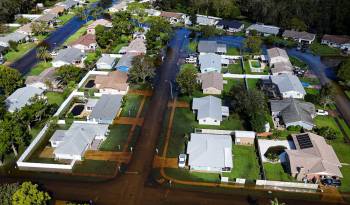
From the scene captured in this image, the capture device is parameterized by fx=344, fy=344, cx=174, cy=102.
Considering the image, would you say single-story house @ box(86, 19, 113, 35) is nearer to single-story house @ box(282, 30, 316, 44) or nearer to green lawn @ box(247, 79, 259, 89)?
green lawn @ box(247, 79, 259, 89)

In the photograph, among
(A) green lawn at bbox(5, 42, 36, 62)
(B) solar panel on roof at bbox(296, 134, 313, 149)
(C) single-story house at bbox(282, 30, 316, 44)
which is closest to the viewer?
(B) solar panel on roof at bbox(296, 134, 313, 149)

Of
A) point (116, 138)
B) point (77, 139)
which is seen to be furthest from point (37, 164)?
point (116, 138)

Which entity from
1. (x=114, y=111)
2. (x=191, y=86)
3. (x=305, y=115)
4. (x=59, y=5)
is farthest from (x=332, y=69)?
(x=59, y=5)

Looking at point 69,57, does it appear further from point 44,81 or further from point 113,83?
point 113,83

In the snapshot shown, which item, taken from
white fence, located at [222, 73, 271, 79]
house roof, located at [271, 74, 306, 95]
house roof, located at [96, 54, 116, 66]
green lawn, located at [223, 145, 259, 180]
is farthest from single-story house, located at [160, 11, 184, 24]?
green lawn, located at [223, 145, 259, 180]

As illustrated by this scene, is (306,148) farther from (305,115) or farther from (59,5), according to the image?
(59,5)
